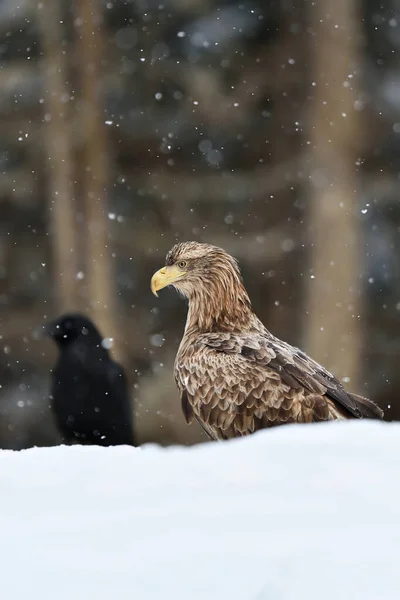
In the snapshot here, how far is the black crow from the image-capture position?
5.39 metres

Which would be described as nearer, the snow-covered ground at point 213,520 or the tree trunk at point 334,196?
the snow-covered ground at point 213,520

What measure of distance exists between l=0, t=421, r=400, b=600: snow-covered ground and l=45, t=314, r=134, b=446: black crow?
2.47 meters

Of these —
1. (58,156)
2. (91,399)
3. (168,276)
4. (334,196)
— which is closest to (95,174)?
(58,156)

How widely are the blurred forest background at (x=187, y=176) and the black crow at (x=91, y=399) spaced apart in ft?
10.4

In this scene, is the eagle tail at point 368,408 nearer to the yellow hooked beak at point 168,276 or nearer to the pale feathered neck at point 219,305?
the pale feathered neck at point 219,305

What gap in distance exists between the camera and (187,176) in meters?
9.68

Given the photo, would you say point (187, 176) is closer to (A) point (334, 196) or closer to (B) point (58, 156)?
(B) point (58, 156)

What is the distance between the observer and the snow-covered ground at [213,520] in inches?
74.3

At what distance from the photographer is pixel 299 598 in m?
1.82

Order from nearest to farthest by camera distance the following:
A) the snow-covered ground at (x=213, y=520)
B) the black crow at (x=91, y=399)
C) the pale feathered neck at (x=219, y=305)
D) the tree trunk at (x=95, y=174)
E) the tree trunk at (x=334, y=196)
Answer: the snow-covered ground at (x=213, y=520)
the pale feathered neck at (x=219, y=305)
the black crow at (x=91, y=399)
the tree trunk at (x=334, y=196)
the tree trunk at (x=95, y=174)

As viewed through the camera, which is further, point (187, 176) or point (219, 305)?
point (187, 176)

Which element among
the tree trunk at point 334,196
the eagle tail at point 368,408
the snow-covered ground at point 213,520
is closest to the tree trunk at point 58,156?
the tree trunk at point 334,196

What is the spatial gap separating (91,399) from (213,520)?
3.23m

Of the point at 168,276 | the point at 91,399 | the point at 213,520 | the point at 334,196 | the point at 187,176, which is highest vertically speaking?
the point at 187,176
